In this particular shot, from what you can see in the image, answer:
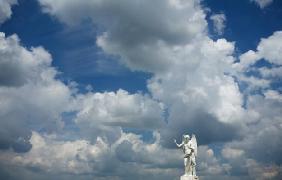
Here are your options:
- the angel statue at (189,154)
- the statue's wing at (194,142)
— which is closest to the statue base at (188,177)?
the angel statue at (189,154)

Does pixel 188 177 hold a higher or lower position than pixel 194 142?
lower

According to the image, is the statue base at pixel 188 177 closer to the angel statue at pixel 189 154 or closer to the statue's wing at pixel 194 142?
the angel statue at pixel 189 154

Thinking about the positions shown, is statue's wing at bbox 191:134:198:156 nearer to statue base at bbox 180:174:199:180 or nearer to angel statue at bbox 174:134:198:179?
angel statue at bbox 174:134:198:179

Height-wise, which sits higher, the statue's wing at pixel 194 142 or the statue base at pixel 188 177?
the statue's wing at pixel 194 142

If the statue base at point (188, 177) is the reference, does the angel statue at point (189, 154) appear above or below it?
above

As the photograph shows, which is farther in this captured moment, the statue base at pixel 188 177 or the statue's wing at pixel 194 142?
the statue's wing at pixel 194 142

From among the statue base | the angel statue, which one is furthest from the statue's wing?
the statue base

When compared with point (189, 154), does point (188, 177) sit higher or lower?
lower

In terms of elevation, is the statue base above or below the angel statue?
below

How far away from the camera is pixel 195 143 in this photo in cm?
9162

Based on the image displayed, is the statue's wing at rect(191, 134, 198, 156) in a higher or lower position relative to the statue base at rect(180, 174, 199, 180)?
higher

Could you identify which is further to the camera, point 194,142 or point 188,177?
point 194,142

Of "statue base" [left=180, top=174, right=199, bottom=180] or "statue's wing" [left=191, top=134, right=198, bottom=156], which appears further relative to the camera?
"statue's wing" [left=191, top=134, right=198, bottom=156]

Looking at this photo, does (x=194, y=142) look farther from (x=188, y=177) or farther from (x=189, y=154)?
(x=188, y=177)
